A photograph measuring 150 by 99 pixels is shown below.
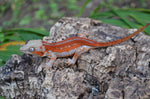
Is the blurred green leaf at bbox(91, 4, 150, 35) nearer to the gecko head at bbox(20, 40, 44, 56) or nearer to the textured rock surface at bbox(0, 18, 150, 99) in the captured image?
the textured rock surface at bbox(0, 18, 150, 99)

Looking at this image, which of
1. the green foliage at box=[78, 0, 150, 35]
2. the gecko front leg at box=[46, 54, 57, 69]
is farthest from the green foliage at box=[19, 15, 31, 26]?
the gecko front leg at box=[46, 54, 57, 69]

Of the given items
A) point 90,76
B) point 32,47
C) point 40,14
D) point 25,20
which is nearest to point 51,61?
point 32,47

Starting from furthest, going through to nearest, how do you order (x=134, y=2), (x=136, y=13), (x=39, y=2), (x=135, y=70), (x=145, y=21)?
(x=39, y=2) → (x=134, y=2) → (x=136, y=13) → (x=145, y=21) → (x=135, y=70)

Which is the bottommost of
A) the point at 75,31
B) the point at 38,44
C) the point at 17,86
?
the point at 17,86

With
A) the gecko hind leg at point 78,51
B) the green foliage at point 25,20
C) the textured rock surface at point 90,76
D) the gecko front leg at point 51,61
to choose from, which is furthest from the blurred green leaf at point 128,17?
the green foliage at point 25,20

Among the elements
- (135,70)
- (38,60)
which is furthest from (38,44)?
(135,70)

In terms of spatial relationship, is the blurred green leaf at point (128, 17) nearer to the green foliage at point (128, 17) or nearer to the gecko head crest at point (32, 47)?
the green foliage at point (128, 17)

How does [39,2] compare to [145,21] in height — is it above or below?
above

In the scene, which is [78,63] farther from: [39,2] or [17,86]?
[39,2]
